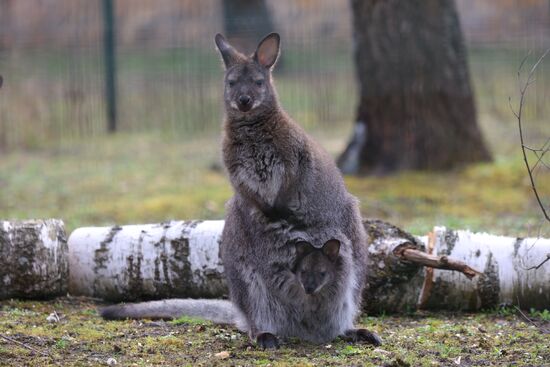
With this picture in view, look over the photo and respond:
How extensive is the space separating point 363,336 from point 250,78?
5.60ft

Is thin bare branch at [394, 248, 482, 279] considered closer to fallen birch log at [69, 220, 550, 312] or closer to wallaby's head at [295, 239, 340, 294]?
fallen birch log at [69, 220, 550, 312]

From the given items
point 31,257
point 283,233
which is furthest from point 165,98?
point 283,233

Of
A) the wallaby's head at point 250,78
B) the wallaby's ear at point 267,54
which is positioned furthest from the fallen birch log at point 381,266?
the wallaby's ear at point 267,54

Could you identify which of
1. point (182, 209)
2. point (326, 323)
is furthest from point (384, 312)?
point (182, 209)

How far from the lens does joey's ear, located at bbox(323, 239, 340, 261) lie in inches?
210

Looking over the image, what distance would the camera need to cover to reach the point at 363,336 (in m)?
5.47

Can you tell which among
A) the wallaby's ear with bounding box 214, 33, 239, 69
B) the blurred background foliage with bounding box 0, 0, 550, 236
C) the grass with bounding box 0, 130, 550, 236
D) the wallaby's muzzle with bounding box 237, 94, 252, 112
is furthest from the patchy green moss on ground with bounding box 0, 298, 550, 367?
the blurred background foliage with bounding box 0, 0, 550, 236

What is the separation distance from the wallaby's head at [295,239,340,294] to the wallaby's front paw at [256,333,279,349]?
0.34m

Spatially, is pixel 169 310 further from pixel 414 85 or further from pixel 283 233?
pixel 414 85

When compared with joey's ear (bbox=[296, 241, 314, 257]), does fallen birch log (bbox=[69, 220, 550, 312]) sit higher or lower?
lower

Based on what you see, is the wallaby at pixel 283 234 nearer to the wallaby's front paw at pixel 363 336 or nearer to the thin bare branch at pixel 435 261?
the wallaby's front paw at pixel 363 336

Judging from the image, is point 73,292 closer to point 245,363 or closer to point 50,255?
point 50,255

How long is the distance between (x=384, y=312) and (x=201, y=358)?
1.70 meters

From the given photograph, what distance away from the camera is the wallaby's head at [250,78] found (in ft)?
18.6
